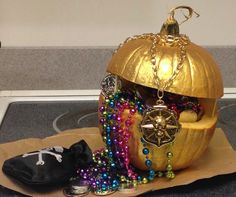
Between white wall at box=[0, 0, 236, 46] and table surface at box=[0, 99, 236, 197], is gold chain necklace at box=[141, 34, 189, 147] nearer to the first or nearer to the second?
table surface at box=[0, 99, 236, 197]

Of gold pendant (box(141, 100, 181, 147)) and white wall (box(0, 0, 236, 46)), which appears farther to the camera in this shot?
white wall (box(0, 0, 236, 46))

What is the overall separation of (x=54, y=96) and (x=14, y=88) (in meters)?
0.08

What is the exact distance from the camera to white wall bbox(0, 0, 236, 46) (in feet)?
3.07

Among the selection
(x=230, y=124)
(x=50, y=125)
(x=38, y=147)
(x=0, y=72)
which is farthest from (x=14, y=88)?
(x=230, y=124)

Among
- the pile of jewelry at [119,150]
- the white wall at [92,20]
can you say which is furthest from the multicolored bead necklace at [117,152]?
the white wall at [92,20]

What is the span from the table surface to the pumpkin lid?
0.37 ft

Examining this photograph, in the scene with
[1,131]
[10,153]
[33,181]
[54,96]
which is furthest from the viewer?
[54,96]

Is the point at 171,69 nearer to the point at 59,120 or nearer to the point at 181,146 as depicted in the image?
the point at 181,146

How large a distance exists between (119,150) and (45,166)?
0.30ft

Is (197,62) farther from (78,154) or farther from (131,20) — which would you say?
(131,20)

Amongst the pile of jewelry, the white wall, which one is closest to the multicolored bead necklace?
the pile of jewelry

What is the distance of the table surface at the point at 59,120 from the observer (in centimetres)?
62

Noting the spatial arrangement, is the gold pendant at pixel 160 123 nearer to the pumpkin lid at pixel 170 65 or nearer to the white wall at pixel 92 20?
the pumpkin lid at pixel 170 65

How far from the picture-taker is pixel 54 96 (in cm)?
93
